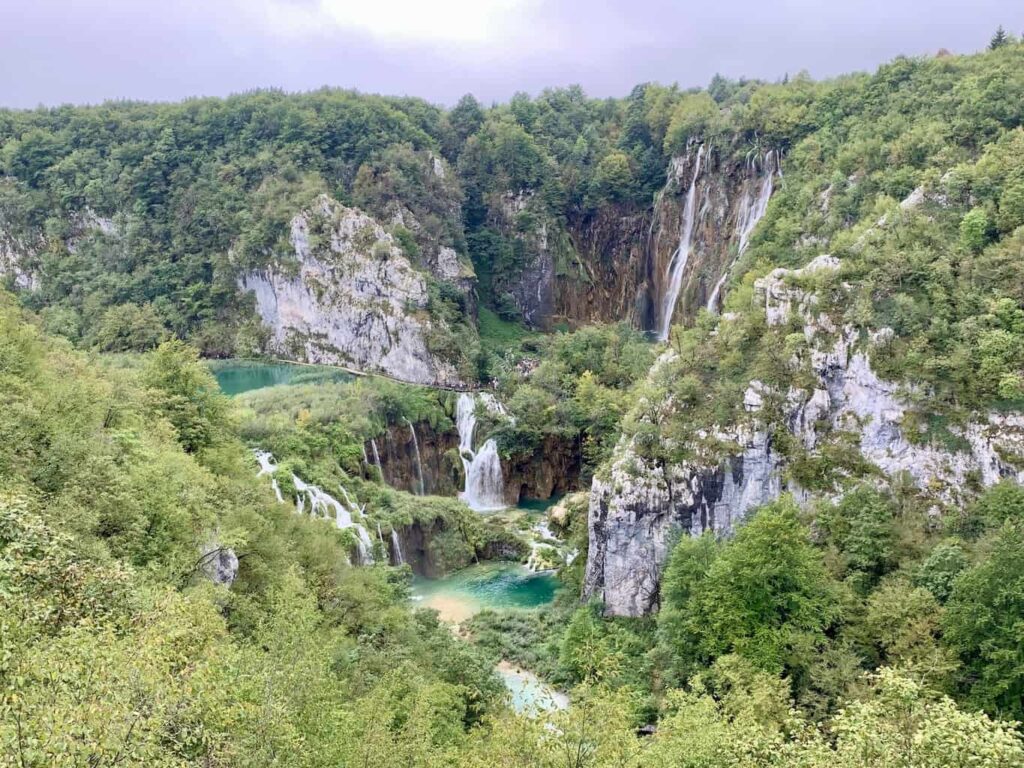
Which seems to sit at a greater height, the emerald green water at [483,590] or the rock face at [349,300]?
the rock face at [349,300]

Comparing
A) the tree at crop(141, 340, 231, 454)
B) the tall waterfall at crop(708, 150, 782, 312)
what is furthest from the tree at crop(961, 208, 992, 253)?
the tree at crop(141, 340, 231, 454)

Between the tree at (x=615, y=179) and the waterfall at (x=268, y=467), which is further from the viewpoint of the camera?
the tree at (x=615, y=179)

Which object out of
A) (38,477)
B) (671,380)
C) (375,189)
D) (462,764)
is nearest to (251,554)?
(38,477)

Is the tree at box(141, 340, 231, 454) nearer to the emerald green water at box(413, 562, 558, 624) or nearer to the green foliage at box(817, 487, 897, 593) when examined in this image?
the emerald green water at box(413, 562, 558, 624)

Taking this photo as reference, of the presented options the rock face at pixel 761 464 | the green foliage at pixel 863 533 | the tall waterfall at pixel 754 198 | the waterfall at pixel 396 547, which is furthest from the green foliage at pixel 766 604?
the tall waterfall at pixel 754 198

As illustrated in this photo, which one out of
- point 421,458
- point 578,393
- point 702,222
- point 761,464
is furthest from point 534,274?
point 761,464

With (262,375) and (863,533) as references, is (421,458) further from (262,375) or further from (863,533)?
(863,533)

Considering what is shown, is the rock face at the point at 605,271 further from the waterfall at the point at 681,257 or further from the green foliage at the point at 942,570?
the green foliage at the point at 942,570
